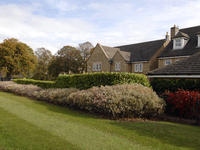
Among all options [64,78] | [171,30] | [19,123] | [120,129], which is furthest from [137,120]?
[171,30]

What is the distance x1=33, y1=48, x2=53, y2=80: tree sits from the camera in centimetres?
5731

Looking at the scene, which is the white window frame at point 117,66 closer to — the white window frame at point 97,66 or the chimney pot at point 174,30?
the white window frame at point 97,66

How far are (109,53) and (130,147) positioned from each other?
34.1m

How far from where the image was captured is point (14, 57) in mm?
36125

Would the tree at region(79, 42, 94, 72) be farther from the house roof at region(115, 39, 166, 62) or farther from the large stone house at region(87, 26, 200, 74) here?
the house roof at region(115, 39, 166, 62)

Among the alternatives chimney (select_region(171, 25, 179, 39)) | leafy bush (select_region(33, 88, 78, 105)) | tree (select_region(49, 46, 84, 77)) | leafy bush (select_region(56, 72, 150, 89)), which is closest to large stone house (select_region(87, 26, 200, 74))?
chimney (select_region(171, 25, 179, 39))

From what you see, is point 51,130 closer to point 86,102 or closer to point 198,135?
point 86,102

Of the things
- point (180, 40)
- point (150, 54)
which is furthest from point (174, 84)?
point (150, 54)

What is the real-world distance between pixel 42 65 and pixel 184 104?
54123mm

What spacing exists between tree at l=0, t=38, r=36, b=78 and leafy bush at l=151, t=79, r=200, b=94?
30.7 meters

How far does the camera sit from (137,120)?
9.02 meters

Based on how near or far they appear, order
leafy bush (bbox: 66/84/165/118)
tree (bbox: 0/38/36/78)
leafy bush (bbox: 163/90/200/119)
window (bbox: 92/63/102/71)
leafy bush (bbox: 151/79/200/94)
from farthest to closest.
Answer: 1. window (bbox: 92/63/102/71)
2. tree (bbox: 0/38/36/78)
3. leafy bush (bbox: 151/79/200/94)
4. leafy bush (bbox: 163/90/200/119)
5. leafy bush (bbox: 66/84/165/118)

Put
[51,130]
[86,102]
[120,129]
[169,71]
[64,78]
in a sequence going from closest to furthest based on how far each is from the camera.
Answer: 1. [51,130]
2. [120,129]
3. [86,102]
4. [169,71]
5. [64,78]

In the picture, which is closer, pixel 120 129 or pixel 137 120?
pixel 120 129
